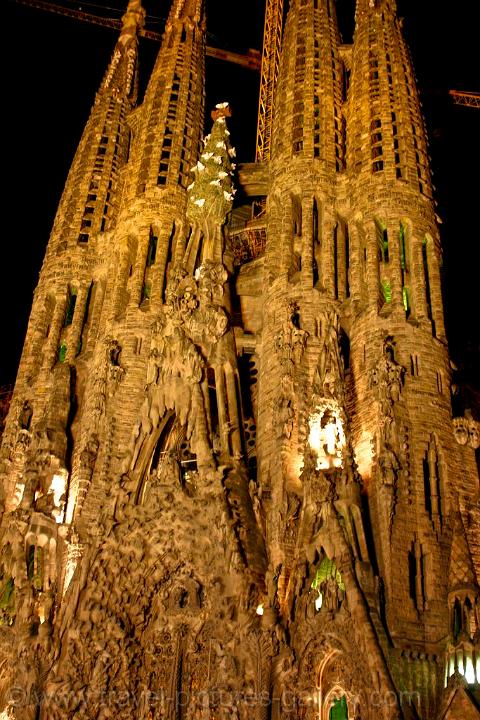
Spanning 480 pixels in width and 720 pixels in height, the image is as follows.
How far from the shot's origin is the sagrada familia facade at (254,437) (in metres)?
24.5

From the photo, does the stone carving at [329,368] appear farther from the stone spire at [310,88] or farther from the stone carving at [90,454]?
the stone spire at [310,88]

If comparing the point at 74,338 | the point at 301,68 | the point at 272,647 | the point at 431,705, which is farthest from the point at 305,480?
the point at 301,68

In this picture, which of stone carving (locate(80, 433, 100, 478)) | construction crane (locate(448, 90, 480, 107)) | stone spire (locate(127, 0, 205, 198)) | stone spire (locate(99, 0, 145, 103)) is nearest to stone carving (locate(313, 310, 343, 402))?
stone carving (locate(80, 433, 100, 478))

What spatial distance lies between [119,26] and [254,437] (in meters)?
37.1

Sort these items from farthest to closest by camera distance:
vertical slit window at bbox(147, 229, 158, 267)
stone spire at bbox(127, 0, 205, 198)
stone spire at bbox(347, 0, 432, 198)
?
stone spire at bbox(127, 0, 205, 198) → vertical slit window at bbox(147, 229, 158, 267) → stone spire at bbox(347, 0, 432, 198)

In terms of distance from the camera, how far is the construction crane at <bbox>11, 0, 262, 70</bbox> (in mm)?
57750

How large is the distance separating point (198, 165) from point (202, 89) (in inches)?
294

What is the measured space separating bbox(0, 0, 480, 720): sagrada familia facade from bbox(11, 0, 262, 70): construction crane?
55.9 ft

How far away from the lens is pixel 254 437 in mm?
32719

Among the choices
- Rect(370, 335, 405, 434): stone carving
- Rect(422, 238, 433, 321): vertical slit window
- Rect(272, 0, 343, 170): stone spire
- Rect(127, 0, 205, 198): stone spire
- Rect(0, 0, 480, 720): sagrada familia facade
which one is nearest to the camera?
Rect(0, 0, 480, 720): sagrada familia facade

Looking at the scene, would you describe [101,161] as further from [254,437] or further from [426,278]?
[426,278]

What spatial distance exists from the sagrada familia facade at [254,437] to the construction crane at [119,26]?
1704cm

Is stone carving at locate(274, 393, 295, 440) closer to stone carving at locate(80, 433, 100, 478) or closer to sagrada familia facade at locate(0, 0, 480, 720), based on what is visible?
sagrada familia facade at locate(0, 0, 480, 720)

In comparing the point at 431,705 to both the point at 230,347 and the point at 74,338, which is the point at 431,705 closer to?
the point at 230,347
